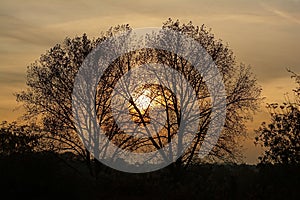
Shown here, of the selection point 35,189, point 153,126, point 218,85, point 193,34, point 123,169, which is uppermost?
point 193,34

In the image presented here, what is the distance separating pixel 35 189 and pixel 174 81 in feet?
55.7

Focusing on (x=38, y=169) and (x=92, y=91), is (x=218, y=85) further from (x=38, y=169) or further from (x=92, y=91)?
(x=38, y=169)

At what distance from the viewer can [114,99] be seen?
41.7 meters

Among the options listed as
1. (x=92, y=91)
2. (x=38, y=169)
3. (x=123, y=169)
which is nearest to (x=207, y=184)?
(x=38, y=169)

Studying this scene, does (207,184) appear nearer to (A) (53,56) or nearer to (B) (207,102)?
(B) (207,102)

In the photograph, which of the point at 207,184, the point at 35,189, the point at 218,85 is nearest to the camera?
the point at 35,189

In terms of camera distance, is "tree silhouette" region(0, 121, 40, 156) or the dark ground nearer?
the dark ground

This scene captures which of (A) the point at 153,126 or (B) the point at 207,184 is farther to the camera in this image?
(A) the point at 153,126

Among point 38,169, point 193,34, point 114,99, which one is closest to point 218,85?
point 193,34

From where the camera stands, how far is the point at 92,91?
41125mm

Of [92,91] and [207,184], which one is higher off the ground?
[92,91]

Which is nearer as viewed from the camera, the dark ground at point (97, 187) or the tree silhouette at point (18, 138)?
the dark ground at point (97, 187)

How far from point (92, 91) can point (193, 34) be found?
8.10 metres

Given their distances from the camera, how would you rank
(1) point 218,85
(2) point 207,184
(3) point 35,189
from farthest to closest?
(1) point 218,85
(2) point 207,184
(3) point 35,189
